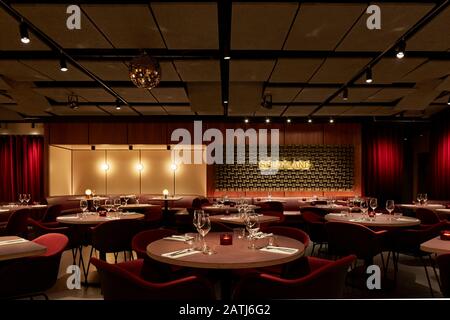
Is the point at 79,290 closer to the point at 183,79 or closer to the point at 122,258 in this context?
the point at 122,258

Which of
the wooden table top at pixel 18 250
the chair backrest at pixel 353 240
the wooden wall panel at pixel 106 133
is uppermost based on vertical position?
the wooden wall panel at pixel 106 133

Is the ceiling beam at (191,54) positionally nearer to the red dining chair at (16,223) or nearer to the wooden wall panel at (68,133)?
the red dining chair at (16,223)

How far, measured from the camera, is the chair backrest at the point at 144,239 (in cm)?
307

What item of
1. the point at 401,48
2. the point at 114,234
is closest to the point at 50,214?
the point at 114,234

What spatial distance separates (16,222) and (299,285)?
4.97 m

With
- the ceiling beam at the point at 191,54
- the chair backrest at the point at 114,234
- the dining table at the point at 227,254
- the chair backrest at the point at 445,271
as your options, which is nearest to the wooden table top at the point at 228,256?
the dining table at the point at 227,254

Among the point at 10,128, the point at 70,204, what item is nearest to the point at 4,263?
the point at 70,204

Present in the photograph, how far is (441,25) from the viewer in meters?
4.30

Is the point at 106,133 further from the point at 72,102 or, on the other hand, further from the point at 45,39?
the point at 45,39

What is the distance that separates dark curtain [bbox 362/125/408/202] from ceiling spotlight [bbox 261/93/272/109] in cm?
457

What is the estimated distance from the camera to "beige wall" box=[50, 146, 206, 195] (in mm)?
11047

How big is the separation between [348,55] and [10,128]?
9.95 m

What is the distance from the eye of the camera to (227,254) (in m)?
2.58

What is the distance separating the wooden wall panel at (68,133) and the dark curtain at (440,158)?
9990 millimetres
